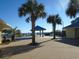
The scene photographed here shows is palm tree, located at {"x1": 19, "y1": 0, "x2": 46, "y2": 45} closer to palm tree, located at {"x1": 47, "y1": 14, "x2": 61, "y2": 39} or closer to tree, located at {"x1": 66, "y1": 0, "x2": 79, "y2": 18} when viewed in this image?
tree, located at {"x1": 66, "y1": 0, "x2": 79, "y2": 18}

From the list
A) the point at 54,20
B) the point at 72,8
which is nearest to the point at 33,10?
the point at 72,8

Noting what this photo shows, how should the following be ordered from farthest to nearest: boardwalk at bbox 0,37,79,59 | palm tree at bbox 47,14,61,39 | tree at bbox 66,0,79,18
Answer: palm tree at bbox 47,14,61,39, tree at bbox 66,0,79,18, boardwalk at bbox 0,37,79,59

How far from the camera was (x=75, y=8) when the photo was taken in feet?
88.5

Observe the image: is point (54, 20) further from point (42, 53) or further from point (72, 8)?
point (42, 53)

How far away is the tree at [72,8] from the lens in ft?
85.6

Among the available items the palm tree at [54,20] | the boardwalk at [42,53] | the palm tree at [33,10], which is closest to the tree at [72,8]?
the palm tree at [33,10]

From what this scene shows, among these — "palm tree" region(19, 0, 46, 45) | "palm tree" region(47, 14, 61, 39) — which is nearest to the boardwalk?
"palm tree" region(19, 0, 46, 45)

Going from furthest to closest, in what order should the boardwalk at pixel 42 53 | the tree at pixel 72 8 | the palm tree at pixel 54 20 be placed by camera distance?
the palm tree at pixel 54 20, the tree at pixel 72 8, the boardwalk at pixel 42 53

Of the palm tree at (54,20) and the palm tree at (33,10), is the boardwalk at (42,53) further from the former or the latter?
the palm tree at (54,20)

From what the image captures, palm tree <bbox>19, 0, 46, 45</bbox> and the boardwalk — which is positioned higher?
palm tree <bbox>19, 0, 46, 45</bbox>

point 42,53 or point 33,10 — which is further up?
point 33,10

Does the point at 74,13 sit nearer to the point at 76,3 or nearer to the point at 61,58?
the point at 76,3

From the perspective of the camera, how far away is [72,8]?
26641mm

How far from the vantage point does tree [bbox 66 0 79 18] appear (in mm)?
26078
